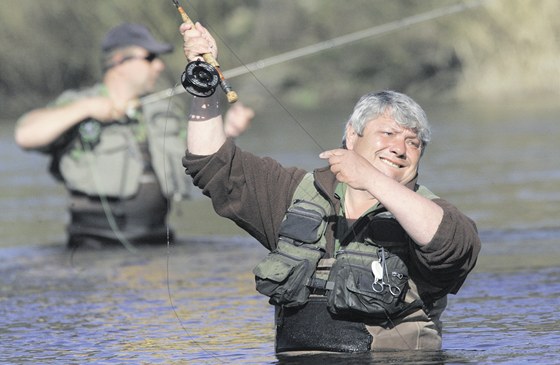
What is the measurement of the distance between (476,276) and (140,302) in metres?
1.95

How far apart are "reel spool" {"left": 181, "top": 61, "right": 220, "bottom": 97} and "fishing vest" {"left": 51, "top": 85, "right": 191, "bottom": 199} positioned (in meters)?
3.98

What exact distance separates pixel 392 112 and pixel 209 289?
2.94 m

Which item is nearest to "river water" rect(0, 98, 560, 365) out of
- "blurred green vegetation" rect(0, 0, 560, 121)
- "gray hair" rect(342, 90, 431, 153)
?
"gray hair" rect(342, 90, 431, 153)

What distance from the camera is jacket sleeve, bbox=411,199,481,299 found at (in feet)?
16.7

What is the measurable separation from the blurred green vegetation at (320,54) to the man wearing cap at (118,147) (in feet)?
66.9

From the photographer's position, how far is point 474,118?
23.1m

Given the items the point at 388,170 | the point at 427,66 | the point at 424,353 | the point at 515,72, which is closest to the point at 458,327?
the point at 424,353

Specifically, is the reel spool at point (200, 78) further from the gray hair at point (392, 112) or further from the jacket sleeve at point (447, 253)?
the jacket sleeve at point (447, 253)

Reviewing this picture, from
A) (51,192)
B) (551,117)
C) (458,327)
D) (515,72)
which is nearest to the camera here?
(458,327)

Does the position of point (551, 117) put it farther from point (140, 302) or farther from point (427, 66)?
point (140, 302)

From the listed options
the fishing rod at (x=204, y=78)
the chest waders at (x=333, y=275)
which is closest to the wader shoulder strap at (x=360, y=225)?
the chest waders at (x=333, y=275)

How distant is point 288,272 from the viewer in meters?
5.34

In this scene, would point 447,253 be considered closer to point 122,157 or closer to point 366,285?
point 366,285

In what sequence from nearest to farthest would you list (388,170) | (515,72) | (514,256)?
(388,170)
(514,256)
(515,72)
